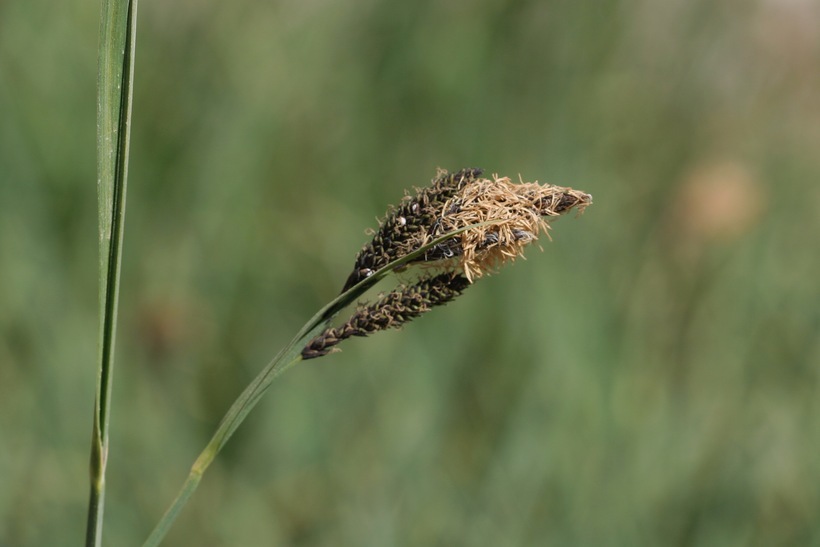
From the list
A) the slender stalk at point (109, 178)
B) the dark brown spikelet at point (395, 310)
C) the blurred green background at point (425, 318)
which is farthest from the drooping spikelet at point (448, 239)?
the blurred green background at point (425, 318)

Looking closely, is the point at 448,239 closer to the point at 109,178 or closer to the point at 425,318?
the point at 109,178

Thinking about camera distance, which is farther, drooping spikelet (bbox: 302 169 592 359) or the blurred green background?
the blurred green background

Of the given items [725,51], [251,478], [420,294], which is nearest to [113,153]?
[420,294]

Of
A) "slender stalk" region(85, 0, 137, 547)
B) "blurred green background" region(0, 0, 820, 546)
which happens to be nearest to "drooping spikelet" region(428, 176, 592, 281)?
"slender stalk" region(85, 0, 137, 547)

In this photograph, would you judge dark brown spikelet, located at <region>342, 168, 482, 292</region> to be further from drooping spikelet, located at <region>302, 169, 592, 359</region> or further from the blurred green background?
the blurred green background

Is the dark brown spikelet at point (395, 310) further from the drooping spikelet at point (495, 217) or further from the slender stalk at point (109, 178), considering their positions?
the slender stalk at point (109, 178)

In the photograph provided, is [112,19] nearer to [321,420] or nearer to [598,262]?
[321,420]
